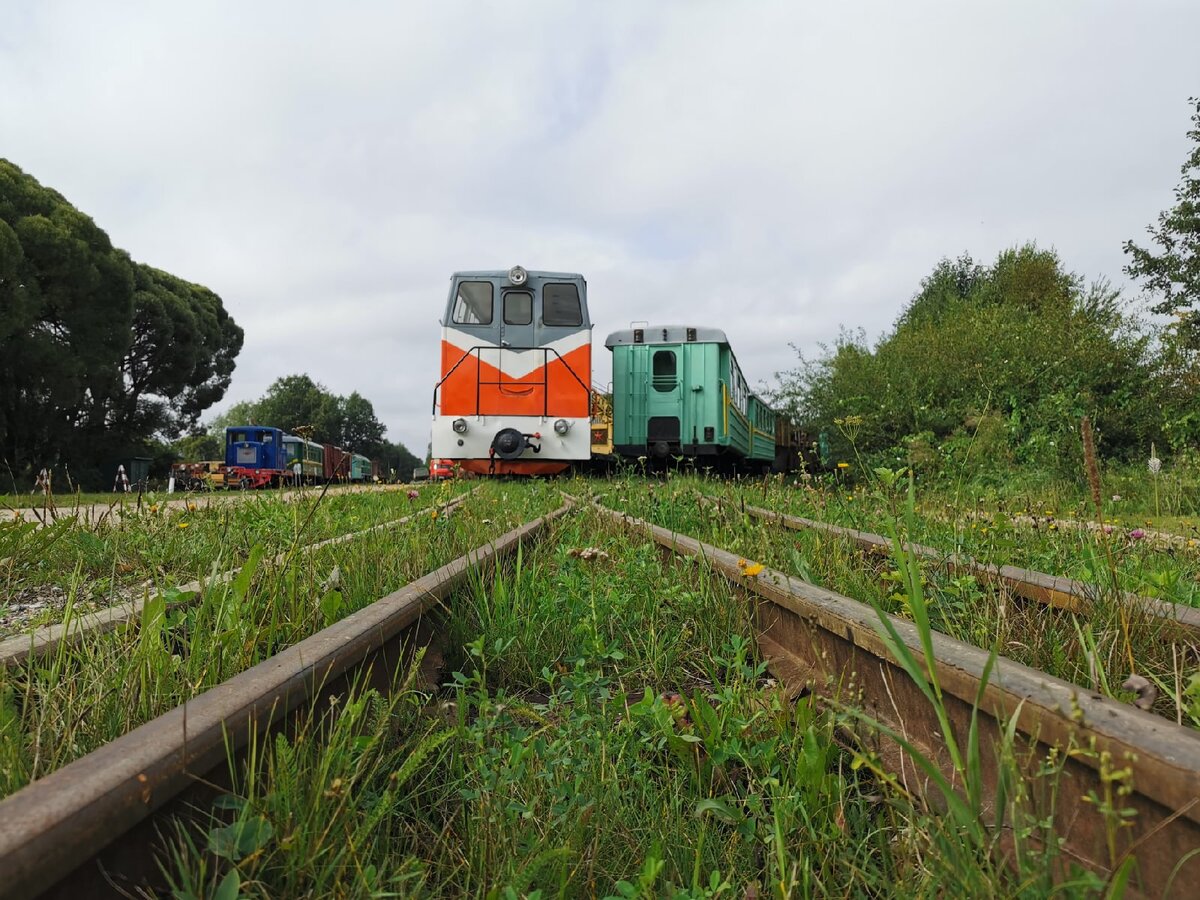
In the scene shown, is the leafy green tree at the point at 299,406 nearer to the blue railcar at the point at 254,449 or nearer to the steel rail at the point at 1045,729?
the blue railcar at the point at 254,449

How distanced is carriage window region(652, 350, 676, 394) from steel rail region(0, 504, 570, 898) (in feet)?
35.6

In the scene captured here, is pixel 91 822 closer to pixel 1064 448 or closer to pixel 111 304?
pixel 1064 448

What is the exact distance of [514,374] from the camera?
11.1 metres

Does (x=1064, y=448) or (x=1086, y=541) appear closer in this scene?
(x=1086, y=541)

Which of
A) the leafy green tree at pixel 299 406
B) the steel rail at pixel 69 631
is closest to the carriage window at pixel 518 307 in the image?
the steel rail at pixel 69 631

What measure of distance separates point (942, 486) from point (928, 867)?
332 inches

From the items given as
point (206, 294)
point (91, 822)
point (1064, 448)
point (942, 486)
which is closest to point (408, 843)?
point (91, 822)

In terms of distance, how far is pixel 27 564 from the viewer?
133 inches

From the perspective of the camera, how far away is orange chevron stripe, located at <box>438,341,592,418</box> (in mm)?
10945

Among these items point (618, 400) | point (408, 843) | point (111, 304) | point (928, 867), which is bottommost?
point (408, 843)

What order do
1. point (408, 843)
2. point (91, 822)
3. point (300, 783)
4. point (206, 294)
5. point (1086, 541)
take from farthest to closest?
point (206, 294) < point (1086, 541) < point (408, 843) < point (300, 783) < point (91, 822)

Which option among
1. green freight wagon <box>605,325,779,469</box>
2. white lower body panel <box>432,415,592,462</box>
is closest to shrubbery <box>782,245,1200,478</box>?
green freight wagon <box>605,325,779,469</box>

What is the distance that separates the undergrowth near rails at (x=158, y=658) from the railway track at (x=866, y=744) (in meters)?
0.24

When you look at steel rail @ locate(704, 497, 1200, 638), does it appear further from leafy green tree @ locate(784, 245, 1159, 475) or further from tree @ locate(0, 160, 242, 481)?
tree @ locate(0, 160, 242, 481)
